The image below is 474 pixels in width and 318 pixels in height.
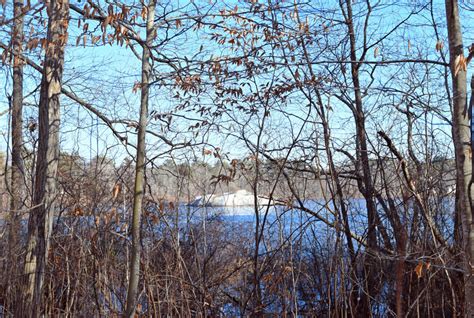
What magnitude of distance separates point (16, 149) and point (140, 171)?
4.27 meters

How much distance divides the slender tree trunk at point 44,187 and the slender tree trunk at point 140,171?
100 cm

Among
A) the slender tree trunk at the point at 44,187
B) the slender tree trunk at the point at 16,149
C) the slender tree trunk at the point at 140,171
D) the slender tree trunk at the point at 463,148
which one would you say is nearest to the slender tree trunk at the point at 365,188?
the slender tree trunk at the point at 463,148

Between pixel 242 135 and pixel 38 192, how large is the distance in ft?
7.52

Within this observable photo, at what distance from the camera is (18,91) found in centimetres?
960

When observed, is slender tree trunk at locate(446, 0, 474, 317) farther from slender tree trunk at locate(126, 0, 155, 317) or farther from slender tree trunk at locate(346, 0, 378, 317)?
slender tree trunk at locate(126, 0, 155, 317)

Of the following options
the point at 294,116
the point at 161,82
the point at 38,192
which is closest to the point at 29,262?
the point at 38,192

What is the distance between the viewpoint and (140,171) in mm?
4500

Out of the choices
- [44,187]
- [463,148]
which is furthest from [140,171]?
[463,148]

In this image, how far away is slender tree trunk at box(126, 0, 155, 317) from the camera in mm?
4379

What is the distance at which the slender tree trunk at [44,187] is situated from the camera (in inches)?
201

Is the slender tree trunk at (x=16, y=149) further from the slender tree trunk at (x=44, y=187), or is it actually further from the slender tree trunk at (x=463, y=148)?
the slender tree trunk at (x=463, y=148)

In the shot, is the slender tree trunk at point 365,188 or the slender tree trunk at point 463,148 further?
the slender tree trunk at point 365,188

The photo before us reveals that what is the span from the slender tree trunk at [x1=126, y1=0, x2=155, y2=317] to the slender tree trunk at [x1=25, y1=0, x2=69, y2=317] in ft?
3.27

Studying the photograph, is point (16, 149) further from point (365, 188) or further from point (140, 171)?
point (365, 188)
